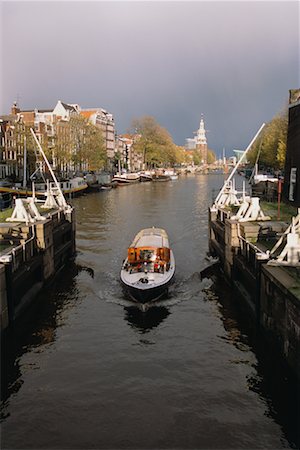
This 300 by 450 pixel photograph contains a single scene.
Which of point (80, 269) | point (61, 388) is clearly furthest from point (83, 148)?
point (61, 388)

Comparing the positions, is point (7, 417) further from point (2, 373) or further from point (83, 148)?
point (83, 148)

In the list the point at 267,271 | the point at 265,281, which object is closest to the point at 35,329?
the point at 265,281

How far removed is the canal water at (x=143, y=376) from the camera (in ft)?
46.1

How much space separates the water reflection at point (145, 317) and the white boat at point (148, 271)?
0.56 meters

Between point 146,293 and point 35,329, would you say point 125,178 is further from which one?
point 35,329

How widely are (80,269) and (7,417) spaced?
19992 millimetres

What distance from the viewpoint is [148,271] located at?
85.5 feet

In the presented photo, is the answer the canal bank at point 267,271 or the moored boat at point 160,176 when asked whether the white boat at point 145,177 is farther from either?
the canal bank at point 267,271

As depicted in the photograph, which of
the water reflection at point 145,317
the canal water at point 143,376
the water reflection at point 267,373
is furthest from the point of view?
the water reflection at point 145,317

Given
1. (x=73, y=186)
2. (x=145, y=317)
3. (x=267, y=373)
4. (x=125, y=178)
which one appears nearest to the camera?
(x=267, y=373)

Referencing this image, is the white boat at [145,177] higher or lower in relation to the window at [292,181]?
lower

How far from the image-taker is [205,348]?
66.3ft

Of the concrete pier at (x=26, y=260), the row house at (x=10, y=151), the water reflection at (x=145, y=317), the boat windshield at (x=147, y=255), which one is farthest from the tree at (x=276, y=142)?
the water reflection at (x=145, y=317)

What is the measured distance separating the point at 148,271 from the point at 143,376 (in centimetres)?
897
